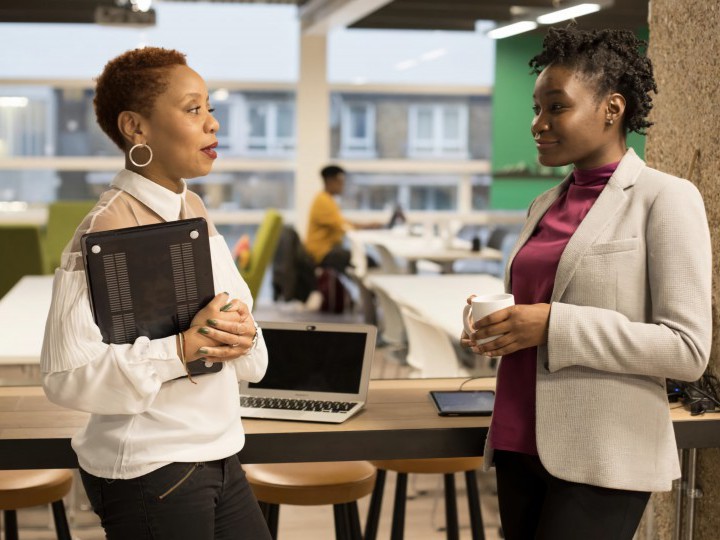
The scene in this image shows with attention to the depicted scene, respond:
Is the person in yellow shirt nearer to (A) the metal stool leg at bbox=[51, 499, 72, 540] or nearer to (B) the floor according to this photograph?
(B) the floor

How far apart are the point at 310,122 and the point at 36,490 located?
27.3 feet

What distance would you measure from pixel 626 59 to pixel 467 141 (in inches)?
367

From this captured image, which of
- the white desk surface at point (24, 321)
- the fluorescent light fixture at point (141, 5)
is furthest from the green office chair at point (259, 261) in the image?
the fluorescent light fixture at point (141, 5)

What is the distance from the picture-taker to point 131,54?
1583mm

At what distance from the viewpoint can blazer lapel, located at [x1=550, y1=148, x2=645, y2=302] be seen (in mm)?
1637

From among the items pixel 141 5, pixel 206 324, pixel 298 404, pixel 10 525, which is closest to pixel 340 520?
pixel 298 404

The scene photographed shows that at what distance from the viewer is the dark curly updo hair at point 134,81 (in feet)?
5.15

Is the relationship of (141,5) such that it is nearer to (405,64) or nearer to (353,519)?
(405,64)

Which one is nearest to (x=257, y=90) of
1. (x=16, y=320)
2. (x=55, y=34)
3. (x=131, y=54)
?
(x=55, y=34)

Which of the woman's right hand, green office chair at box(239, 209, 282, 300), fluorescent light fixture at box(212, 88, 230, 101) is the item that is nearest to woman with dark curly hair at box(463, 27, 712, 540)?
the woman's right hand

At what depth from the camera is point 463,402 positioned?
218 centimetres

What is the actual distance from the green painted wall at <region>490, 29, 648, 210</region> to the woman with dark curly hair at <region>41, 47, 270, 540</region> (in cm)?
919

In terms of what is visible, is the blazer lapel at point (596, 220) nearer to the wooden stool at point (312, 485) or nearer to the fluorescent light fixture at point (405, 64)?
the wooden stool at point (312, 485)

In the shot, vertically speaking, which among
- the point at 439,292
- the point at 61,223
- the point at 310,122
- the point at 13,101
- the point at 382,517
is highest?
the point at 13,101
